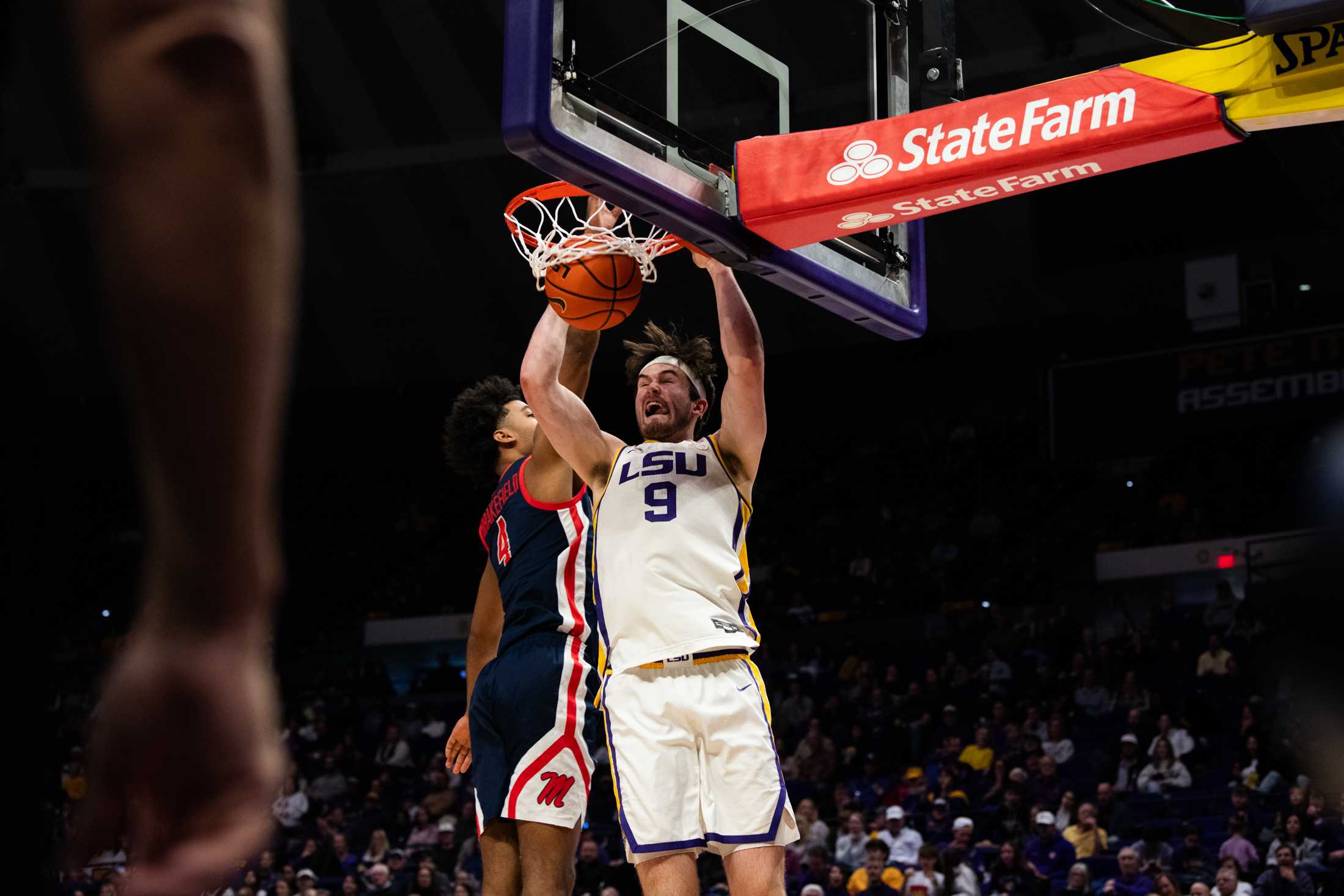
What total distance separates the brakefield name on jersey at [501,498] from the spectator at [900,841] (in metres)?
8.07

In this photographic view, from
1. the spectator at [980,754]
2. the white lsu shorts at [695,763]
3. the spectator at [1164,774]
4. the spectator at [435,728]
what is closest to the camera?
the white lsu shorts at [695,763]

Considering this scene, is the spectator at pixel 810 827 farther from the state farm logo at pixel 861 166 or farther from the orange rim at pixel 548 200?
the state farm logo at pixel 861 166

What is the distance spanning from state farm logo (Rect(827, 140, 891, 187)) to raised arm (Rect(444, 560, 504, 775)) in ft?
6.27

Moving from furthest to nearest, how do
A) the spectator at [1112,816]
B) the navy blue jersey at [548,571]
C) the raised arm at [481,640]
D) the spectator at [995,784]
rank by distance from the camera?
the spectator at [995,784] < the spectator at [1112,816] < the raised arm at [481,640] < the navy blue jersey at [548,571]

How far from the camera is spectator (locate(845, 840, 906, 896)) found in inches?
471

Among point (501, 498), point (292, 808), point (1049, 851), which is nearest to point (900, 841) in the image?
point (1049, 851)

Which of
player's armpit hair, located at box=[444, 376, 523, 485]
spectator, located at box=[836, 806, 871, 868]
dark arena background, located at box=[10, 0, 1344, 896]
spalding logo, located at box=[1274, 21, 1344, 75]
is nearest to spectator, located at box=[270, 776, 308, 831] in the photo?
dark arena background, located at box=[10, 0, 1344, 896]

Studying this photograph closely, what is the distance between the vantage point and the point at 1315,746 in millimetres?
13125

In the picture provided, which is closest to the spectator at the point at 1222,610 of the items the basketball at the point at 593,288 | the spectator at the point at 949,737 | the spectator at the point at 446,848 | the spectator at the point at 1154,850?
the spectator at the point at 949,737

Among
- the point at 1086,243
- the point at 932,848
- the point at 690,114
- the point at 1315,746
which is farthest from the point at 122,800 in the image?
the point at 1086,243

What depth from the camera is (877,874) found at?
39.3 ft

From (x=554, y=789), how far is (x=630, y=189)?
6.44 ft

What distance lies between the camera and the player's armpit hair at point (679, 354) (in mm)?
5230

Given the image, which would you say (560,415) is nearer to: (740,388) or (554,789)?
(740,388)
